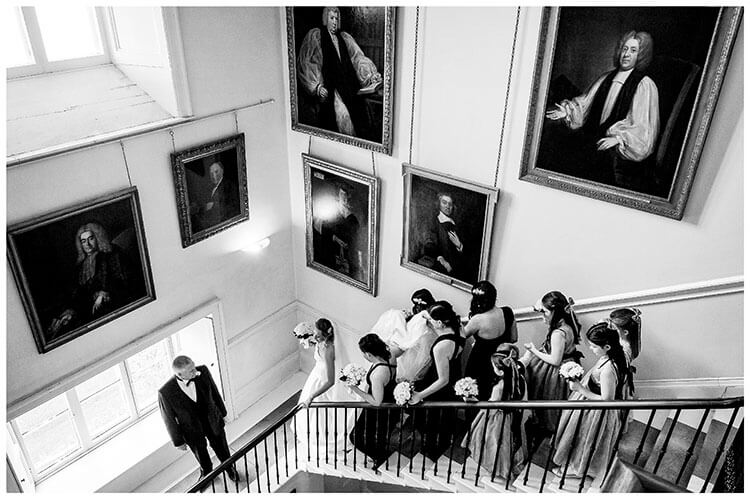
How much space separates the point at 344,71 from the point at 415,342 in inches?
119

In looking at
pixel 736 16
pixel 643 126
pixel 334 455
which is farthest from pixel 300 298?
pixel 736 16

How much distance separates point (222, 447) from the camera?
6.78m

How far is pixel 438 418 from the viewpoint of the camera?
5.51 meters

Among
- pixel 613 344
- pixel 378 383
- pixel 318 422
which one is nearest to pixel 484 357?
pixel 378 383

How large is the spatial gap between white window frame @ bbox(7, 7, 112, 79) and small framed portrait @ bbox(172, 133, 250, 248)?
54.1 inches

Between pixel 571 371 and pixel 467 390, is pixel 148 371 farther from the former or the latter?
pixel 571 371

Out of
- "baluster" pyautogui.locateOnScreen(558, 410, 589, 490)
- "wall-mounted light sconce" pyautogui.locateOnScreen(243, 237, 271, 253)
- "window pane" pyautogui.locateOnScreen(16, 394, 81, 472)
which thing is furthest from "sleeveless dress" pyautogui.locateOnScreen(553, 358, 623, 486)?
"window pane" pyautogui.locateOnScreen(16, 394, 81, 472)

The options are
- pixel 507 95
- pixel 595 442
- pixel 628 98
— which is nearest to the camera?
pixel 595 442

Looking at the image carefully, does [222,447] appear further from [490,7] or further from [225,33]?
[490,7]

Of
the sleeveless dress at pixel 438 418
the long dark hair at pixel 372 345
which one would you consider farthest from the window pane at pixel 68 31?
the sleeveless dress at pixel 438 418

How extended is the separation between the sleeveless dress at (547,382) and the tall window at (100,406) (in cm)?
431

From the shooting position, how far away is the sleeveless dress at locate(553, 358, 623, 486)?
4.50 meters

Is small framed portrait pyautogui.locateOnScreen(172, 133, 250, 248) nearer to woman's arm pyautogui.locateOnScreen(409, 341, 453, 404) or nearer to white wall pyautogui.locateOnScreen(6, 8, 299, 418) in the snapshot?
white wall pyautogui.locateOnScreen(6, 8, 299, 418)

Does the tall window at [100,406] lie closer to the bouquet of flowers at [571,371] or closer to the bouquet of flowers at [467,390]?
the bouquet of flowers at [467,390]
